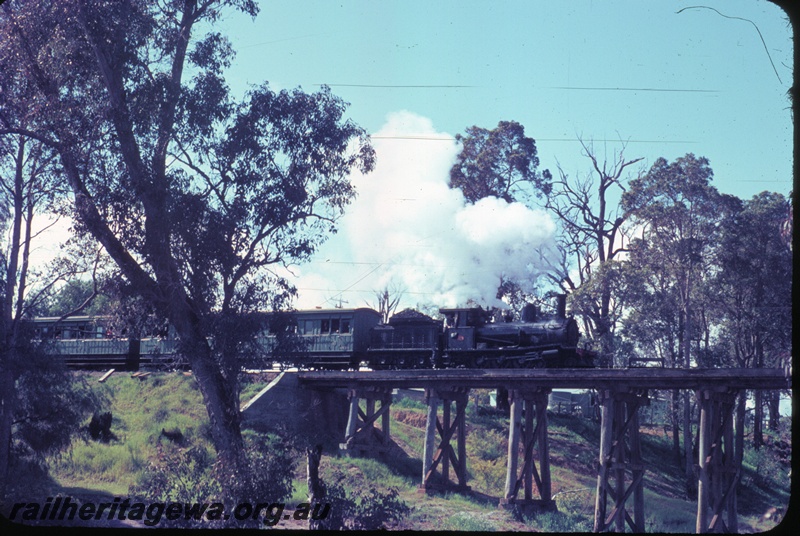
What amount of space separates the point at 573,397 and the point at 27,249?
39.4 meters

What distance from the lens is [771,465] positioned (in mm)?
38156

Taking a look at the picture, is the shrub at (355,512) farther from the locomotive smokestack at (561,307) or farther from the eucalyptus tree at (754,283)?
the eucalyptus tree at (754,283)

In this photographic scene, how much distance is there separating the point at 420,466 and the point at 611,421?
398 inches

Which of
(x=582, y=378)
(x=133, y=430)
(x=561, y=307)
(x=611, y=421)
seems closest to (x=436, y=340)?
(x=561, y=307)

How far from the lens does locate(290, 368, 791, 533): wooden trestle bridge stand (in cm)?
2056

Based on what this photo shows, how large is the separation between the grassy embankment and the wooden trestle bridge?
1.22 m

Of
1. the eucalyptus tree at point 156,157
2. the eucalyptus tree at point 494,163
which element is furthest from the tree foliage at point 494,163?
the eucalyptus tree at point 156,157

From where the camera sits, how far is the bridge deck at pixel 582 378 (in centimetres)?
2006

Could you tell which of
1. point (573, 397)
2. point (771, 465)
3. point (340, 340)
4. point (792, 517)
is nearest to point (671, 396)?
point (771, 465)

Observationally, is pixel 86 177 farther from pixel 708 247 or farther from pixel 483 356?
pixel 708 247

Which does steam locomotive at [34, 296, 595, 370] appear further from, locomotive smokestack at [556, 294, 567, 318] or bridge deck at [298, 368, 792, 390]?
bridge deck at [298, 368, 792, 390]

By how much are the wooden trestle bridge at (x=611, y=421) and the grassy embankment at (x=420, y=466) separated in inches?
48.0

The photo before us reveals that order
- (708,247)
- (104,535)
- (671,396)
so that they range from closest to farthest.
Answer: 1. (104,535)
2. (708,247)
3. (671,396)

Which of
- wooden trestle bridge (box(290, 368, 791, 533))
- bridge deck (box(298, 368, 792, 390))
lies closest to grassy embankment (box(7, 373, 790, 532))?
wooden trestle bridge (box(290, 368, 791, 533))
